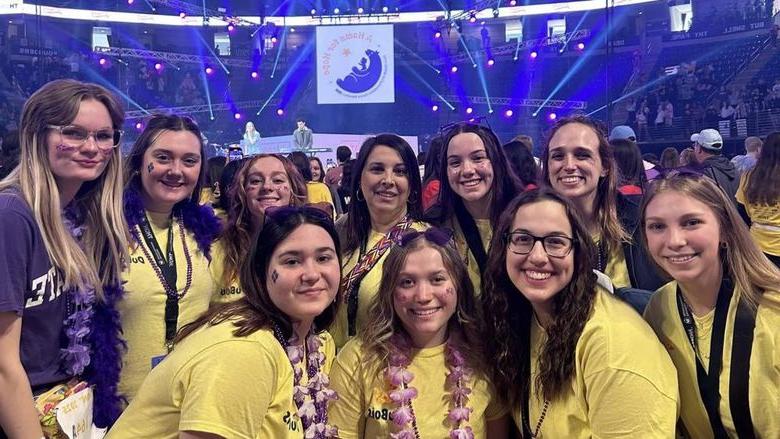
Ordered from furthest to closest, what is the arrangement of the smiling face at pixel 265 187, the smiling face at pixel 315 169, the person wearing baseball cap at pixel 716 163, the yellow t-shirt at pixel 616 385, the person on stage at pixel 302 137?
the person on stage at pixel 302 137 → the smiling face at pixel 315 169 → the person wearing baseball cap at pixel 716 163 → the smiling face at pixel 265 187 → the yellow t-shirt at pixel 616 385

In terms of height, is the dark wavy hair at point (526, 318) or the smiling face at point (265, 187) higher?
the smiling face at point (265, 187)

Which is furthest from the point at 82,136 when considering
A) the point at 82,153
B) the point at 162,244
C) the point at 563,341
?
the point at 563,341

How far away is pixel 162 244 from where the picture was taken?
7.85 ft

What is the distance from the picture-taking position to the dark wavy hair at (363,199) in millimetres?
2549

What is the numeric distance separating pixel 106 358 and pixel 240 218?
39.3 inches

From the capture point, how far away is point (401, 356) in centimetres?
191

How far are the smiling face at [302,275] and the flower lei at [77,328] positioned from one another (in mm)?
644

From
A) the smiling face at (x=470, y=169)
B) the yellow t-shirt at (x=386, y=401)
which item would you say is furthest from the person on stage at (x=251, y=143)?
the yellow t-shirt at (x=386, y=401)

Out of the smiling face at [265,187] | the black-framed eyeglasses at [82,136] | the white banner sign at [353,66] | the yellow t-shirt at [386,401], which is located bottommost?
the yellow t-shirt at [386,401]

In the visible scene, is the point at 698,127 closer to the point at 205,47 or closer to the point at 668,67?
the point at 668,67

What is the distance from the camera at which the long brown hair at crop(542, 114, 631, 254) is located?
244 centimetres

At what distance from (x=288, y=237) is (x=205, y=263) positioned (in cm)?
96

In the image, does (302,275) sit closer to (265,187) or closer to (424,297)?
(424,297)

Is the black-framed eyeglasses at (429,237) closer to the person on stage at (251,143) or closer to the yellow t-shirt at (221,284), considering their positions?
the yellow t-shirt at (221,284)
